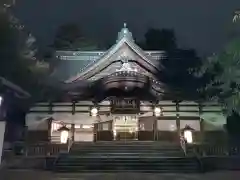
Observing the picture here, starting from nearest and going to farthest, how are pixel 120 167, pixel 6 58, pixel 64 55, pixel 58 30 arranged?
pixel 120 167, pixel 6 58, pixel 64 55, pixel 58 30

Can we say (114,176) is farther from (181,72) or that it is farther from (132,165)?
(181,72)

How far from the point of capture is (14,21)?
877 cm

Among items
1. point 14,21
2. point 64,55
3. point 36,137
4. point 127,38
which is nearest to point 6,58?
point 14,21

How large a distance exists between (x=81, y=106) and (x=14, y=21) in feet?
16.3

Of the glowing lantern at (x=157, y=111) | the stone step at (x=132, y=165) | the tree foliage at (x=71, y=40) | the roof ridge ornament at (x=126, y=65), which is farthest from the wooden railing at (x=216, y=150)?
the tree foliage at (x=71, y=40)

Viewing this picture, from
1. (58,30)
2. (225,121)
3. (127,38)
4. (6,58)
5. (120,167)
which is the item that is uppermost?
(58,30)

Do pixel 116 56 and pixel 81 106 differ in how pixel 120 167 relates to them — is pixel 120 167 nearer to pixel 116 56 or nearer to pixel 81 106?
pixel 81 106

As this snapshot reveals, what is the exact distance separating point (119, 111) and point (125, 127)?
788 mm

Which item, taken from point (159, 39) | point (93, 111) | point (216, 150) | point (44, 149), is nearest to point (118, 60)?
point (93, 111)

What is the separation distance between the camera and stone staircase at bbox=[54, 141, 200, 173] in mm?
7766

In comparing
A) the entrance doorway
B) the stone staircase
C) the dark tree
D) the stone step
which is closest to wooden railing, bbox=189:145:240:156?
the stone staircase

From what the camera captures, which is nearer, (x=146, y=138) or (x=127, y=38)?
(x=146, y=138)

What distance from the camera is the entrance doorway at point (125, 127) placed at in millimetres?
12922

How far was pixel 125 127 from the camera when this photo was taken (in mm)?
13219
